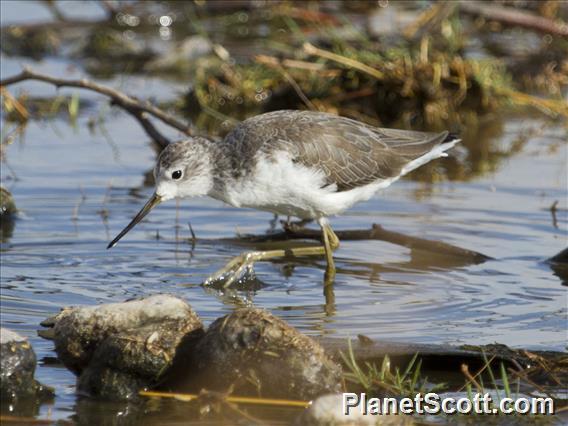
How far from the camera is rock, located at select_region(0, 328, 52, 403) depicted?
5.35 metres

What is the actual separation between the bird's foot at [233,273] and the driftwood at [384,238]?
925mm

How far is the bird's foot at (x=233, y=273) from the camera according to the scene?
308 inches

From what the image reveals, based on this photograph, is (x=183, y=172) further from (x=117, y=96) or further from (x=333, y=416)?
(x=333, y=416)

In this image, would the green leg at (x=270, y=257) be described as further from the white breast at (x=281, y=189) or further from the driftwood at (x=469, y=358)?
the driftwood at (x=469, y=358)

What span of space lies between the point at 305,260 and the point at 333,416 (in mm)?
4033

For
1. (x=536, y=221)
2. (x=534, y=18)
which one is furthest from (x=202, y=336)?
(x=534, y=18)

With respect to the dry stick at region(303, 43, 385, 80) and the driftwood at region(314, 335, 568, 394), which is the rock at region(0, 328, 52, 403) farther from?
the dry stick at region(303, 43, 385, 80)

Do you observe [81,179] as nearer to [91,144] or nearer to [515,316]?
[91,144]

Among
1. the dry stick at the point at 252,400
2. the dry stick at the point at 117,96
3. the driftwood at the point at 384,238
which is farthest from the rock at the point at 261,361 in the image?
the dry stick at the point at 117,96

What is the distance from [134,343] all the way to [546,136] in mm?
7710

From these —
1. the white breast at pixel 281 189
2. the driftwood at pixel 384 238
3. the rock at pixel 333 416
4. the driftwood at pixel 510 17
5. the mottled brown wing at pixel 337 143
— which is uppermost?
the driftwood at pixel 510 17

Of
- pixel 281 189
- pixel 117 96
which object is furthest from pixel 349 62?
pixel 281 189

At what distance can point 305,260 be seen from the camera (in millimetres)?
8805

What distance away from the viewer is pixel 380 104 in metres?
12.6
